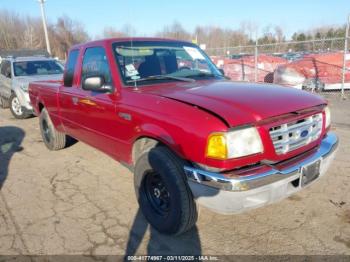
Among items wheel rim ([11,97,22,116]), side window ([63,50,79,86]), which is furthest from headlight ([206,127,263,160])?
wheel rim ([11,97,22,116])

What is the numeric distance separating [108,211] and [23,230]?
0.90 meters

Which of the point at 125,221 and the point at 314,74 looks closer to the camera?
the point at 125,221

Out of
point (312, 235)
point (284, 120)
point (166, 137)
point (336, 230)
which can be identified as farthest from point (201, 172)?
point (336, 230)

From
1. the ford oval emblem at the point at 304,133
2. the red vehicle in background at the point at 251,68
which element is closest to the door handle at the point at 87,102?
the ford oval emblem at the point at 304,133

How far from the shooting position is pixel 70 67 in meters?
4.73

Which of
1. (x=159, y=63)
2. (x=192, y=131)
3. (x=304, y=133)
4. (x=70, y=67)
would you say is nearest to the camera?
(x=192, y=131)

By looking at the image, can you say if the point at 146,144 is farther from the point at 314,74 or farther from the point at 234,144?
the point at 314,74

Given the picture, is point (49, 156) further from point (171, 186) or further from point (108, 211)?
point (171, 186)

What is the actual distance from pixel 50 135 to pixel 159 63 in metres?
3.08

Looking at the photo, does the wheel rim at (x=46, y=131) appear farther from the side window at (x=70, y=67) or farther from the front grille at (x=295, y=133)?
the front grille at (x=295, y=133)

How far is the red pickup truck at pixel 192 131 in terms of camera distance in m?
2.48

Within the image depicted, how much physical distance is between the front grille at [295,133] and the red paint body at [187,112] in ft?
0.18

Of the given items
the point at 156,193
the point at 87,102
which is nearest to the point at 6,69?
the point at 87,102

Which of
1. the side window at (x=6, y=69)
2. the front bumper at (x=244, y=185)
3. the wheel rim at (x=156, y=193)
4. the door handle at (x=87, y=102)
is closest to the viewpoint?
the front bumper at (x=244, y=185)
